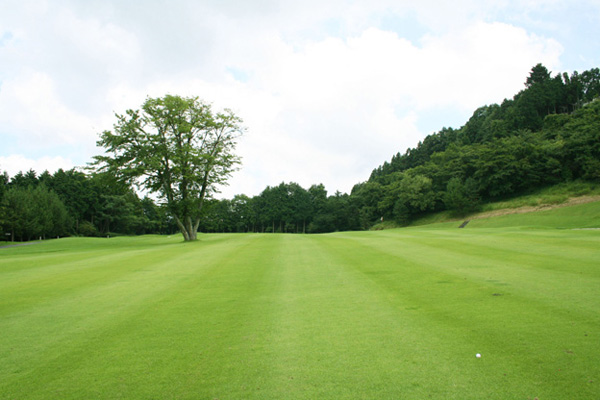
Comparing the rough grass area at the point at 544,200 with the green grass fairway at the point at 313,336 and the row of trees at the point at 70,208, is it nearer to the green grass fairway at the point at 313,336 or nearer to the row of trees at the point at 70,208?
the green grass fairway at the point at 313,336

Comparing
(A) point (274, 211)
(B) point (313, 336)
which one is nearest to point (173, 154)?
(B) point (313, 336)

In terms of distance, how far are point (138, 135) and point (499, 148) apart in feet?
211

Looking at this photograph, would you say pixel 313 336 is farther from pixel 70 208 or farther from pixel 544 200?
pixel 70 208

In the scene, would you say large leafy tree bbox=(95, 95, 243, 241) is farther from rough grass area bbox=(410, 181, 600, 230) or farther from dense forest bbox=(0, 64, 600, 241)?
rough grass area bbox=(410, 181, 600, 230)

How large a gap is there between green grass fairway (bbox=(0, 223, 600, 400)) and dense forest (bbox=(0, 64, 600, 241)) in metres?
27.3

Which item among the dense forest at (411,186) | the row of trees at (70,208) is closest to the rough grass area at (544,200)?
the dense forest at (411,186)

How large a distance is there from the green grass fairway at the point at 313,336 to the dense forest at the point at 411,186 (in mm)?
27348

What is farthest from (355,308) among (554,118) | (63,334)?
(554,118)

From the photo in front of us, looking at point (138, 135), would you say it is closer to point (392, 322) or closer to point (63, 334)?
point (63, 334)

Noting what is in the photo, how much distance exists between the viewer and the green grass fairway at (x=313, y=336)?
3660mm

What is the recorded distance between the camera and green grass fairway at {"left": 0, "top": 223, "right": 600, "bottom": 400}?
366 cm

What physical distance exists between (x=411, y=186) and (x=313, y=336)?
246ft

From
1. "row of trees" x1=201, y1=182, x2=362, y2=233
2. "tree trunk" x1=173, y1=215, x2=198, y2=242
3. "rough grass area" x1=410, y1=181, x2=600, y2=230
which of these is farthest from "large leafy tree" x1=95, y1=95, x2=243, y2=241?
"row of trees" x1=201, y1=182, x2=362, y2=233

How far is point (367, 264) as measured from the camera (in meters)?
11.7
